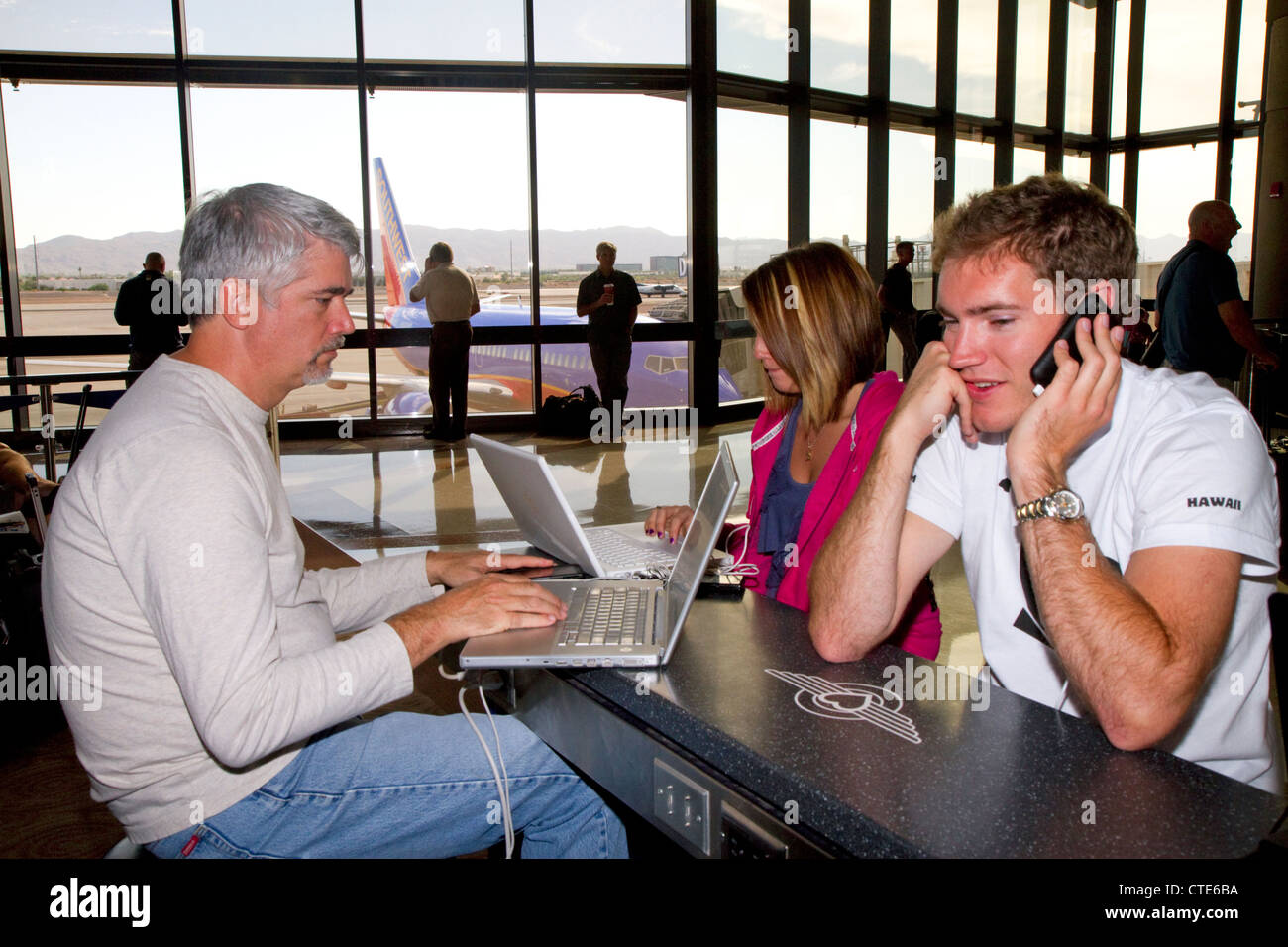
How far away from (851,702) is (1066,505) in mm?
378

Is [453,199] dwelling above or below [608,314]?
above

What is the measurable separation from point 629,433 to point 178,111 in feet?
15.2

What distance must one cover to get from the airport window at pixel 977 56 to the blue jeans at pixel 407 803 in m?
11.4

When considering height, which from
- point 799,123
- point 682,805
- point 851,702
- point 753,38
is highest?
point 753,38

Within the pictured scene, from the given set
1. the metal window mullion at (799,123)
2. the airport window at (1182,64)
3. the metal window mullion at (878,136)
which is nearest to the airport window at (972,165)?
the metal window mullion at (878,136)

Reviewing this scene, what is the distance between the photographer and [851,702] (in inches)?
47.5

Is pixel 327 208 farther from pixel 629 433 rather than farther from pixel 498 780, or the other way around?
pixel 629 433

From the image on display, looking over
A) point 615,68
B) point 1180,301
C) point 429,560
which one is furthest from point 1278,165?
point 429,560

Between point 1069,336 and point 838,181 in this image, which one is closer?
point 1069,336

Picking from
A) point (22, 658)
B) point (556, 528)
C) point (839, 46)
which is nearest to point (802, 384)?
point (556, 528)

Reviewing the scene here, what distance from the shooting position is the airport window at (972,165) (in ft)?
37.8

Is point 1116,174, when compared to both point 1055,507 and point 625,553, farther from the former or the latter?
point 1055,507

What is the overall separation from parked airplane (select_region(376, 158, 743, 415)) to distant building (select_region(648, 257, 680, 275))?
1.55 feet

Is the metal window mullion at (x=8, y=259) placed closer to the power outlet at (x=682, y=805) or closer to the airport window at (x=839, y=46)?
the airport window at (x=839, y=46)
